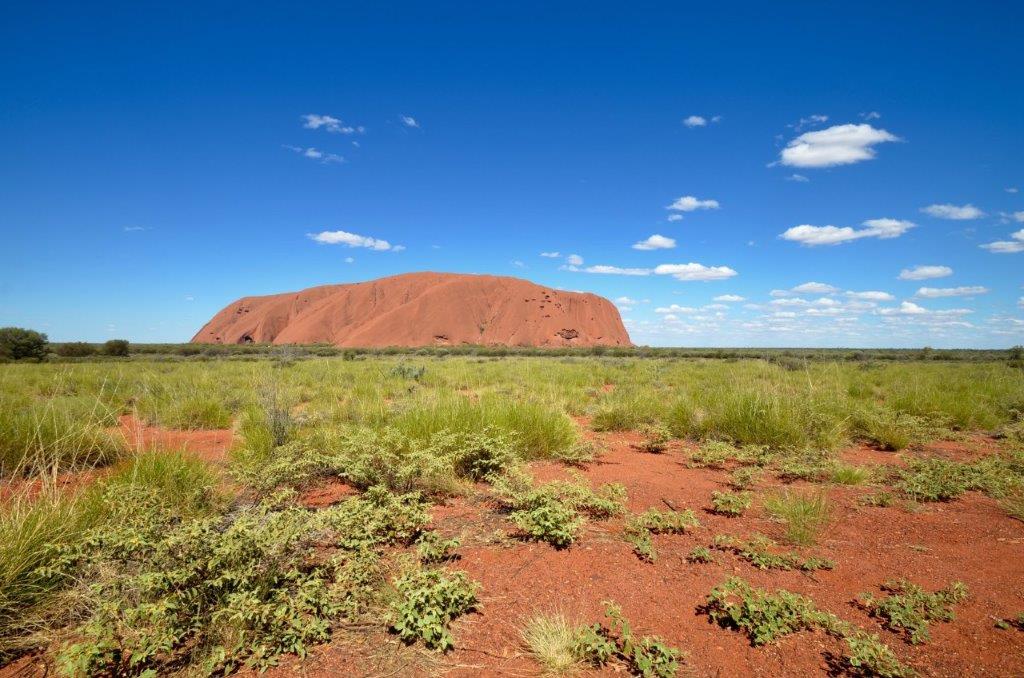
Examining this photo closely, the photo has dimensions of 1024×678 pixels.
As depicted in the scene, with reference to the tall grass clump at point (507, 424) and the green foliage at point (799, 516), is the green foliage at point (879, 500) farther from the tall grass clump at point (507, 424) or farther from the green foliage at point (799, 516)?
the tall grass clump at point (507, 424)

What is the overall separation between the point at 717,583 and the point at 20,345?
33739 mm

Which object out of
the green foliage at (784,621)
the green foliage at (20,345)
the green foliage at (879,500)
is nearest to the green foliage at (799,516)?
the green foliage at (879,500)

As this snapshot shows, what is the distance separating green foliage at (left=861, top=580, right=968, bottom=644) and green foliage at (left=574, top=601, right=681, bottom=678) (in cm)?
116

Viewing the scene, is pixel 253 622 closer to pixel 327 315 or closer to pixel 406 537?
pixel 406 537

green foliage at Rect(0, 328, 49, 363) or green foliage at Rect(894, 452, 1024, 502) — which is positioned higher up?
green foliage at Rect(0, 328, 49, 363)

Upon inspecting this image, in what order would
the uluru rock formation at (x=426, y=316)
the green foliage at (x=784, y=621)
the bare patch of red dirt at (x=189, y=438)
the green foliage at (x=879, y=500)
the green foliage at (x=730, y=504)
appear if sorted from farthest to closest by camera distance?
the uluru rock formation at (x=426, y=316)
the bare patch of red dirt at (x=189, y=438)
the green foliage at (x=879, y=500)
the green foliage at (x=730, y=504)
the green foliage at (x=784, y=621)

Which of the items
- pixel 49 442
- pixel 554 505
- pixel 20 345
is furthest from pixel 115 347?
pixel 554 505

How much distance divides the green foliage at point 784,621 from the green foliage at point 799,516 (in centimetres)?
86

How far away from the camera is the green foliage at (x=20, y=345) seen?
22.4 m

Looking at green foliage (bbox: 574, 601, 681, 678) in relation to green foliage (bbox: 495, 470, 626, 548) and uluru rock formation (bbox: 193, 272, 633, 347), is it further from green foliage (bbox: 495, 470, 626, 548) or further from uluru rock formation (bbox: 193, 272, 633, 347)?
uluru rock formation (bbox: 193, 272, 633, 347)

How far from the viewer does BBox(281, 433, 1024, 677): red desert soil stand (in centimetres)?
202

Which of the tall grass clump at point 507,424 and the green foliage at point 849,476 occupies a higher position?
the tall grass clump at point 507,424

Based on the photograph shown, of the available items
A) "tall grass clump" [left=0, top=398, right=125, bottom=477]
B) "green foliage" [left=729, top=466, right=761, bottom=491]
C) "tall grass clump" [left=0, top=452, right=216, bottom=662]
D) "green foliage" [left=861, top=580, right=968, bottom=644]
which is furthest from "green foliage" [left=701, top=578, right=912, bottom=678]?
"tall grass clump" [left=0, top=398, right=125, bottom=477]

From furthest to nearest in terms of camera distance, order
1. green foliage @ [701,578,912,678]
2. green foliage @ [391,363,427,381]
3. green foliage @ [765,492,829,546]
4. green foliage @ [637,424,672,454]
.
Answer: green foliage @ [391,363,427,381]
green foliage @ [637,424,672,454]
green foliage @ [765,492,829,546]
green foliage @ [701,578,912,678]
